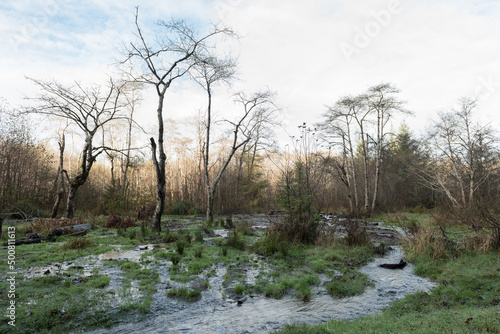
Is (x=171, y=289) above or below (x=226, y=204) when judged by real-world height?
below

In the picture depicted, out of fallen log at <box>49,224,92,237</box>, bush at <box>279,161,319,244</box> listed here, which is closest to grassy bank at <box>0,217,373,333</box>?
bush at <box>279,161,319,244</box>

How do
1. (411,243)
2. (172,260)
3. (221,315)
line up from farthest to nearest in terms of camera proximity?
(411,243) < (172,260) < (221,315)

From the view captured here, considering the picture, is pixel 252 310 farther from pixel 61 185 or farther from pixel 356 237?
pixel 61 185

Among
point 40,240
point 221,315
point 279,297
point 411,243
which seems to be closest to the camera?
point 221,315

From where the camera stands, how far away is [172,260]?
21.6ft

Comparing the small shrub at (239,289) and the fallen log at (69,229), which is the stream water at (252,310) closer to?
the small shrub at (239,289)

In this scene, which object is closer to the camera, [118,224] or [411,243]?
[411,243]

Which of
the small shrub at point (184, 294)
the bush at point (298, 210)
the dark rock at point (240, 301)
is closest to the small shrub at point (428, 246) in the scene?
the bush at point (298, 210)

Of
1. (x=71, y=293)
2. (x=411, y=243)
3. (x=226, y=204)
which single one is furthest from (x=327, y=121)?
(x=71, y=293)

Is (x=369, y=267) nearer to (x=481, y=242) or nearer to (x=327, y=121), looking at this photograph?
(x=481, y=242)

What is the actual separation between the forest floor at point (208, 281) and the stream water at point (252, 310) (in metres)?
0.14

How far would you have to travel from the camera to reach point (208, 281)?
5727mm

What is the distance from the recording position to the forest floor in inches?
147

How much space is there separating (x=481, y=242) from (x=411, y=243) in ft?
5.27
